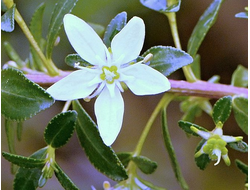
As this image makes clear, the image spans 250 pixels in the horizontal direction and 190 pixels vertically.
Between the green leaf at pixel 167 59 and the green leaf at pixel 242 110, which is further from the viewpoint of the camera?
the green leaf at pixel 242 110

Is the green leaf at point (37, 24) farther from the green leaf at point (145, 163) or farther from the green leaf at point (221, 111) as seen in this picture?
the green leaf at point (221, 111)

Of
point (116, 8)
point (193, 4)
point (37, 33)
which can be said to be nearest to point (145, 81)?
point (37, 33)

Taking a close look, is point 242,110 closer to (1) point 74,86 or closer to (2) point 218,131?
(2) point 218,131

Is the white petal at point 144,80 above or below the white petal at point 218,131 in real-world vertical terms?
above

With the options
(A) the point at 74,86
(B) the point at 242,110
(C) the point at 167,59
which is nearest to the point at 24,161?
(A) the point at 74,86

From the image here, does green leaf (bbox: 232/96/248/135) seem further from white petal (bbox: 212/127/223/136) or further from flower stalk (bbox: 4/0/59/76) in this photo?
flower stalk (bbox: 4/0/59/76)

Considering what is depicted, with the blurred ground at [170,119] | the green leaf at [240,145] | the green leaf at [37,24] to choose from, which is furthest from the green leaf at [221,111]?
the blurred ground at [170,119]

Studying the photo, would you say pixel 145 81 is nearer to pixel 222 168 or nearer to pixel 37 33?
pixel 37 33
